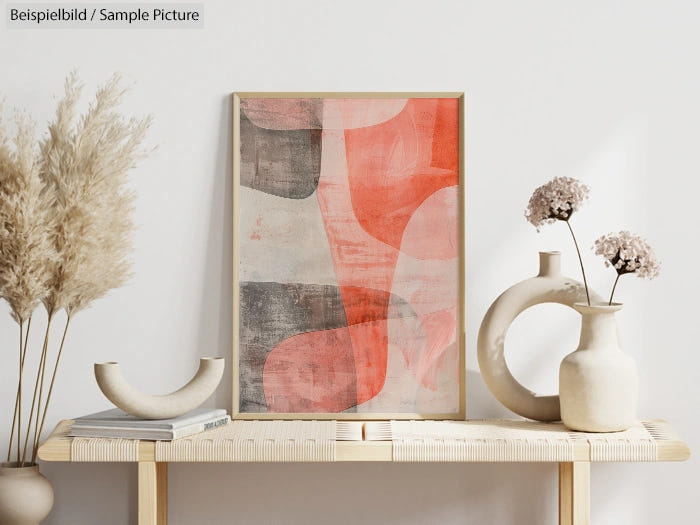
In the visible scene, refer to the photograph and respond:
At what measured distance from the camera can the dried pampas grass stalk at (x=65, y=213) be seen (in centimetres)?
194

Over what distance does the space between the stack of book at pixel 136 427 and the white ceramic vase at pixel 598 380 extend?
89cm

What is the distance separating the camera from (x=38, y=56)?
2.25 m

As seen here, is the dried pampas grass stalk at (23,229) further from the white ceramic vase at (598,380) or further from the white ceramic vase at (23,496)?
the white ceramic vase at (598,380)

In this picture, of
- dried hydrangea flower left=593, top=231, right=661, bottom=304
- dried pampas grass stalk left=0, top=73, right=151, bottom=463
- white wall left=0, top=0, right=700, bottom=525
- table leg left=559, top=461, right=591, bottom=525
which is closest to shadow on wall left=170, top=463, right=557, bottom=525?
white wall left=0, top=0, right=700, bottom=525

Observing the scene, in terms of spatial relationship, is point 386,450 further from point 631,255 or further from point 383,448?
point 631,255

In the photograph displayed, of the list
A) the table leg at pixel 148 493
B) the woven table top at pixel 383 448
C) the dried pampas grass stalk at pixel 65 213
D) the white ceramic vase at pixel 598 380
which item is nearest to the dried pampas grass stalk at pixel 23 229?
the dried pampas grass stalk at pixel 65 213

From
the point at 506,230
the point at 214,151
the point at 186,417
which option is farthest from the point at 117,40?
the point at 506,230

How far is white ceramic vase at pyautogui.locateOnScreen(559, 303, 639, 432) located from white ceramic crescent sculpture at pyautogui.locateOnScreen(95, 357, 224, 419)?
33.9 inches

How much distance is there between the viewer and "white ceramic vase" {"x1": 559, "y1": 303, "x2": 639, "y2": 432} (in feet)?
6.42

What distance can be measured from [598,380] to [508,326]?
0.88ft

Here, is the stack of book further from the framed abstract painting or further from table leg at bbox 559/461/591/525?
table leg at bbox 559/461/591/525

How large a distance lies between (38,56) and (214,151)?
0.54 metres

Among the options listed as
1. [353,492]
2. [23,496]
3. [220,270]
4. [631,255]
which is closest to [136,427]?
[23,496]

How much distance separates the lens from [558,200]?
1.98 metres
